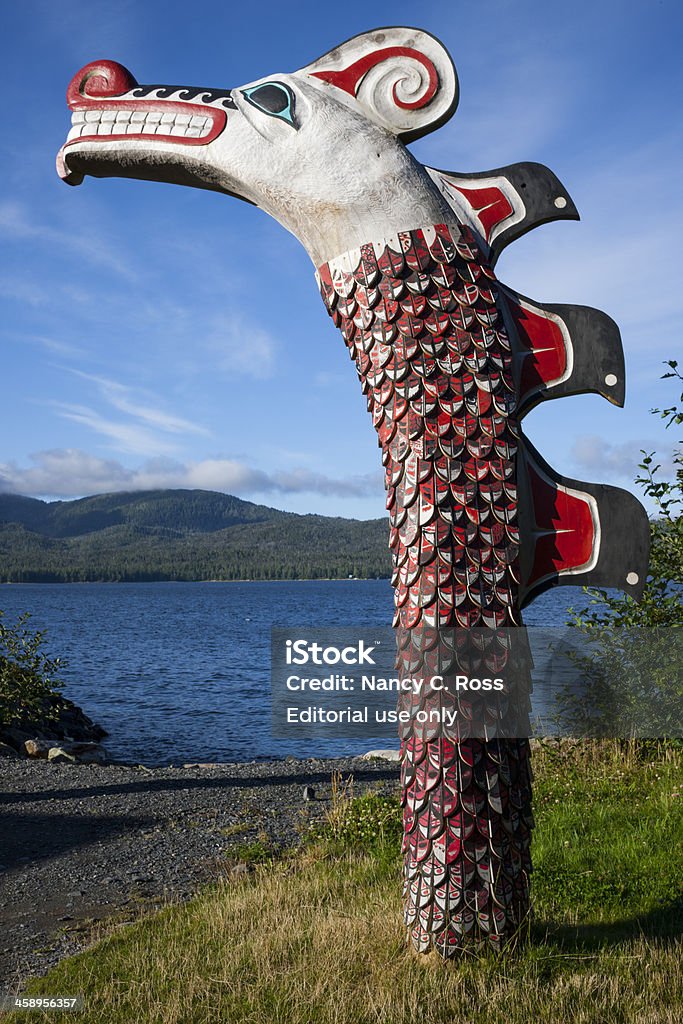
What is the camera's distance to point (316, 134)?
3379 mm

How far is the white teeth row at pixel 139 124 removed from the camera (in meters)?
3.59

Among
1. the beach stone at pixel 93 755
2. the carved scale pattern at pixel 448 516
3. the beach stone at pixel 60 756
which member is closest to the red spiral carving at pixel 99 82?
the carved scale pattern at pixel 448 516

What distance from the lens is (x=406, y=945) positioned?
3.30 m

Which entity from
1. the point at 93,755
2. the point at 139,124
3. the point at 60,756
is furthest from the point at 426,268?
the point at 93,755

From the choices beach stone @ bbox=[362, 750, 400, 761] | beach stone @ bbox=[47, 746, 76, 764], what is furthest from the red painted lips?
beach stone @ bbox=[47, 746, 76, 764]

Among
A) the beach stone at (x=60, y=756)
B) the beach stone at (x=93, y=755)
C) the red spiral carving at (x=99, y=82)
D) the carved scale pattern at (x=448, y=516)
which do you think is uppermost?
the red spiral carving at (x=99, y=82)

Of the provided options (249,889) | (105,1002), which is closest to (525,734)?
(105,1002)

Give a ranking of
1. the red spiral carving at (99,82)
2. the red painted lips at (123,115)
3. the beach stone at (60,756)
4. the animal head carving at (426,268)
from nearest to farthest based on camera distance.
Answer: the animal head carving at (426,268)
the red painted lips at (123,115)
the red spiral carving at (99,82)
the beach stone at (60,756)

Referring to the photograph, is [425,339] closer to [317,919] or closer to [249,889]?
[317,919]

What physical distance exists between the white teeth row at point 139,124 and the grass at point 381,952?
12.1 feet

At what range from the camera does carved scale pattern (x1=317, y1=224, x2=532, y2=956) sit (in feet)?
10.2

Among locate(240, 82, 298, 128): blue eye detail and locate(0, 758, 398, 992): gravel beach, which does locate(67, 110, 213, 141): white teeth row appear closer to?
locate(240, 82, 298, 128): blue eye detail

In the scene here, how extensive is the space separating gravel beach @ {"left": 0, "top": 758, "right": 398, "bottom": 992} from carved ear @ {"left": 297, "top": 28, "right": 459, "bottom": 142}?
176 inches

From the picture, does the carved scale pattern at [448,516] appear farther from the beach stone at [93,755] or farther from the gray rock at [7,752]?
the beach stone at [93,755]
